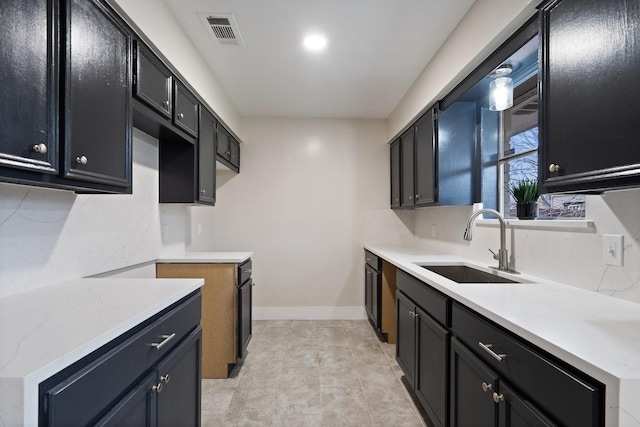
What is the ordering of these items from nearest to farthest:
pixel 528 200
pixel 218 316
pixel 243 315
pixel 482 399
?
pixel 482 399 < pixel 528 200 < pixel 218 316 < pixel 243 315

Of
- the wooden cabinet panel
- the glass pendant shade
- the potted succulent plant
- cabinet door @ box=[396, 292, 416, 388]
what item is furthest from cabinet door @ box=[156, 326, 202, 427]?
the glass pendant shade

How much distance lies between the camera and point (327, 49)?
2.33 m

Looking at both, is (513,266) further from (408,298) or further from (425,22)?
(425,22)

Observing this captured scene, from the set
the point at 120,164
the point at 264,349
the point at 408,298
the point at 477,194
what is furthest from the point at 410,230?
the point at 120,164

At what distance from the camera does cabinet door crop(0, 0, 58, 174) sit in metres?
0.89

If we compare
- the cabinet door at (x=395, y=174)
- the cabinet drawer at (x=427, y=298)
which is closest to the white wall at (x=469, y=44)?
the cabinet door at (x=395, y=174)

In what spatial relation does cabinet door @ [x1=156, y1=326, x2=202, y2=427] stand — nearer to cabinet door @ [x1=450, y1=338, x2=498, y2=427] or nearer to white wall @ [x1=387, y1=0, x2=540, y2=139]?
cabinet door @ [x1=450, y1=338, x2=498, y2=427]

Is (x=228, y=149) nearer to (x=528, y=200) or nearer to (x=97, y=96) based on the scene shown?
(x=97, y=96)

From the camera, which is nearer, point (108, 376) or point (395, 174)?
point (108, 376)

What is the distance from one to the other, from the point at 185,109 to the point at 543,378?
2333 mm

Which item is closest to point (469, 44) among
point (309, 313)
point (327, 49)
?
point (327, 49)

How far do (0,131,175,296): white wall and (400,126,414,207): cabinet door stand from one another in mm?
2255

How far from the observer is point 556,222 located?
163 cm

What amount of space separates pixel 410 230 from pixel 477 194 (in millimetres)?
1445
